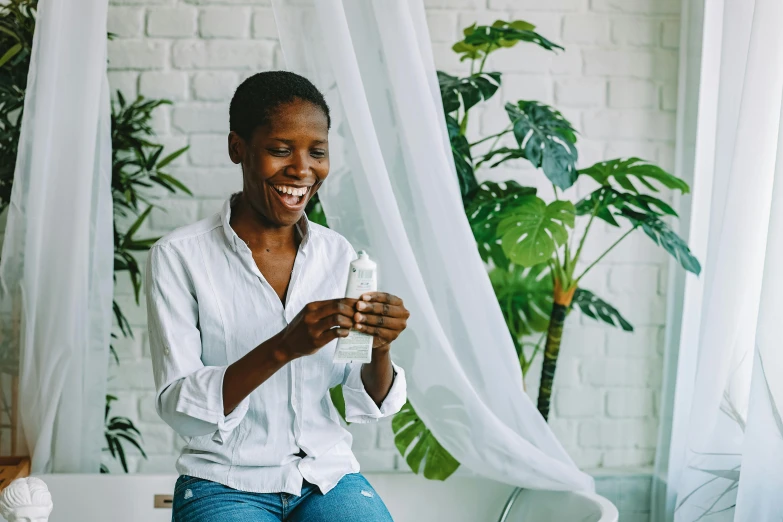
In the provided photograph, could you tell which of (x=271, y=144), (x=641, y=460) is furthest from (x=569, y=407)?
(x=271, y=144)

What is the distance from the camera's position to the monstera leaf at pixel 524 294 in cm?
220

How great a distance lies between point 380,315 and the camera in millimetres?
1176

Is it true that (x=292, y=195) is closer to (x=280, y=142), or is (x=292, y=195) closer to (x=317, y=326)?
(x=280, y=142)

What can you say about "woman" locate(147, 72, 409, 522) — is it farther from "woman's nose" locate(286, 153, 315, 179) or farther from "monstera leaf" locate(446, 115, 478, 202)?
"monstera leaf" locate(446, 115, 478, 202)

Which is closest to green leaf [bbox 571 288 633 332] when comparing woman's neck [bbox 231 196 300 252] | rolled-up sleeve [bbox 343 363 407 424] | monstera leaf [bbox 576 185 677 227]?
monstera leaf [bbox 576 185 677 227]

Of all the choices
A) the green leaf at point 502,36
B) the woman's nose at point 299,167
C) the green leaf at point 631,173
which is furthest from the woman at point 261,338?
the green leaf at point 631,173

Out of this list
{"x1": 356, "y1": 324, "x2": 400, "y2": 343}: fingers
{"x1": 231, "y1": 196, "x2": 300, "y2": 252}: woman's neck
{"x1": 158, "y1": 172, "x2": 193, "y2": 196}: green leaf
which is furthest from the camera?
{"x1": 158, "y1": 172, "x2": 193, "y2": 196}: green leaf

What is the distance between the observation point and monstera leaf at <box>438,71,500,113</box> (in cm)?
184

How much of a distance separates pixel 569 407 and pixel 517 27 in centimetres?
104

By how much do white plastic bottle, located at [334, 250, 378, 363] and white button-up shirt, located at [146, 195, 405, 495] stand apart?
160 mm

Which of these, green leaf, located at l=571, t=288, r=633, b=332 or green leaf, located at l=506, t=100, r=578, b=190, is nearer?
green leaf, located at l=506, t=100, r=578, b=190

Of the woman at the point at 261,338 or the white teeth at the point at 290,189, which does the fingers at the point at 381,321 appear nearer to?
the woman at the point at 261,338

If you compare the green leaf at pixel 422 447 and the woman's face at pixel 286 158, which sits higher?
the woman's face at pixel 286 158

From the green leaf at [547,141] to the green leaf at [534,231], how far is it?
58 mm
